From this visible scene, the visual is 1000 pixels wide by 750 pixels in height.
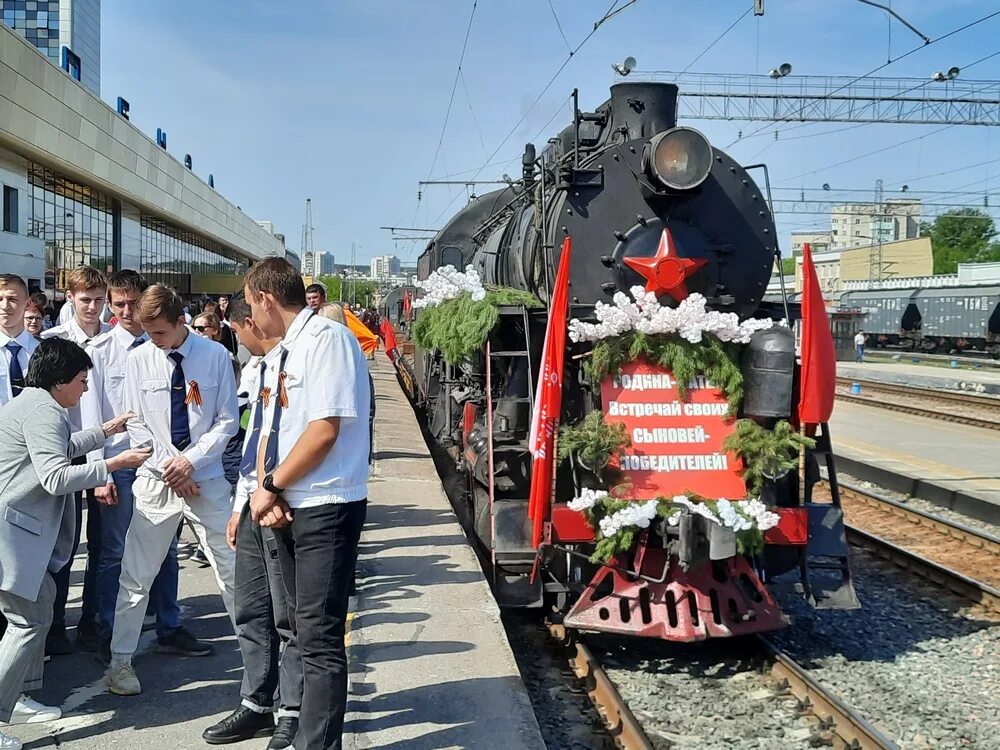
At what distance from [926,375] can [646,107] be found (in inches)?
905

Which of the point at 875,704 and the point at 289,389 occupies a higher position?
the point at 289,389

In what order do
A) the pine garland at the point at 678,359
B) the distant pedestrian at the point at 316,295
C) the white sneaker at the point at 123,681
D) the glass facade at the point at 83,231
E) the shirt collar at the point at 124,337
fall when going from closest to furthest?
1. the white sneaker at the point at 123,681
2. the shirt collar at the point at 124,337
3. the pine garland at the point at 678,359
4. the distant pedestrian at the point at 316,295
5. the glass facade at the point at 83,231

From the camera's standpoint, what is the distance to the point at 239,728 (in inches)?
151

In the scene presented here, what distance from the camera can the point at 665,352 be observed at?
5574 mm

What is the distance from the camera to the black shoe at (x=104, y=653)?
4.71 metres

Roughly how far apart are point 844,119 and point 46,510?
2336 cm

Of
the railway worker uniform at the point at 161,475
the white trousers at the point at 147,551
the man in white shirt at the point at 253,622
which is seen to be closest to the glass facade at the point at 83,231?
the railway worker uniform at the point at 161,475

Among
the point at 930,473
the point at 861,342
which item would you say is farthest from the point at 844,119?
the point at 930,473

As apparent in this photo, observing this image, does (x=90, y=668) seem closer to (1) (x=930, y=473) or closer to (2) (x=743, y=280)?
(2) (x=743, y=280)

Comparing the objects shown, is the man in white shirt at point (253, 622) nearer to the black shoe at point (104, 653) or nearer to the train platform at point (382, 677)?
the train platform at point (382, 677)

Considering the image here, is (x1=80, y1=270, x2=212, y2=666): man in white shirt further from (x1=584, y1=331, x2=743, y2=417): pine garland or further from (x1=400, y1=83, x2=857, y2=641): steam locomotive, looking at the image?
(x1=584, y1=331, x2=743, y2=417): pine garland

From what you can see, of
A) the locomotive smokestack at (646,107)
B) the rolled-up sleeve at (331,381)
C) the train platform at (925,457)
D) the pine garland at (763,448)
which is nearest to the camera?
the rolled-up sleeve at (331,381)

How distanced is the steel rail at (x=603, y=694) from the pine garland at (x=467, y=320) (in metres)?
2.01

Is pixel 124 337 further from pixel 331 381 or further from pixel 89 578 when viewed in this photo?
pixel 331 381
